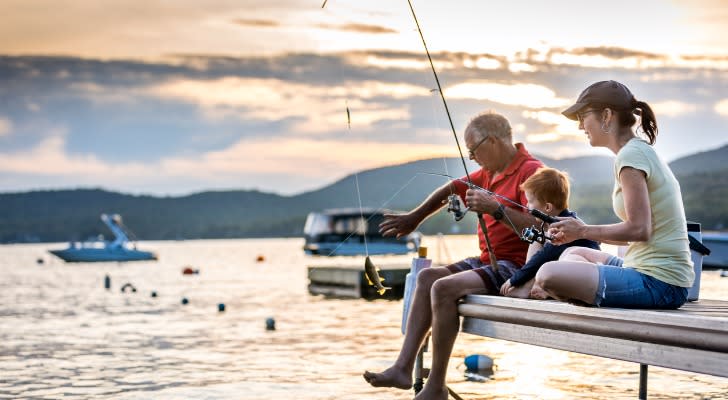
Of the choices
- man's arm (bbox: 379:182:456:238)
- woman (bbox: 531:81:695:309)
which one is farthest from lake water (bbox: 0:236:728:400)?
woman (bbox: 531:81:695:309)

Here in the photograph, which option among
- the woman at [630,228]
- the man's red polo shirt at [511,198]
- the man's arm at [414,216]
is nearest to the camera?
the woman at [630,228]

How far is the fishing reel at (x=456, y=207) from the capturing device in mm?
5921

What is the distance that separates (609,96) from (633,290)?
89 cm

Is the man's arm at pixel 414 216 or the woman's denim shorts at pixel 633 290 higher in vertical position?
the man's arm at pixel 414 216

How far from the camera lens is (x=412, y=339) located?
5.75m

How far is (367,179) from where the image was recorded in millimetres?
6816

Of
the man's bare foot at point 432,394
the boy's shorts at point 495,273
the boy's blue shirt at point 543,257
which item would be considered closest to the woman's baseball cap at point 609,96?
the boy's blue shirt at point 543,257

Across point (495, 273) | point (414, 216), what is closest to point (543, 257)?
point (495, 273)

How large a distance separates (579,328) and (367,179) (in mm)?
2308

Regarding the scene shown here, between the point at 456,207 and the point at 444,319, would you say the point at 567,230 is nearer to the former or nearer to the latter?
the point at 444,319

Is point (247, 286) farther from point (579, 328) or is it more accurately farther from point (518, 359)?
point (579, 328)

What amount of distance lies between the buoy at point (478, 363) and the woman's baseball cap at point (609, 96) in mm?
5066

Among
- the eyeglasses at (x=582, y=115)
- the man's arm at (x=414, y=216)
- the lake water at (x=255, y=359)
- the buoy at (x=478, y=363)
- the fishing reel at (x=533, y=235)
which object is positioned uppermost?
the eyeglasses at (x=582, y=115)

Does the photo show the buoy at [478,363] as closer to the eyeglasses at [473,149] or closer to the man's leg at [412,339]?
the man's leg at [412,339]
